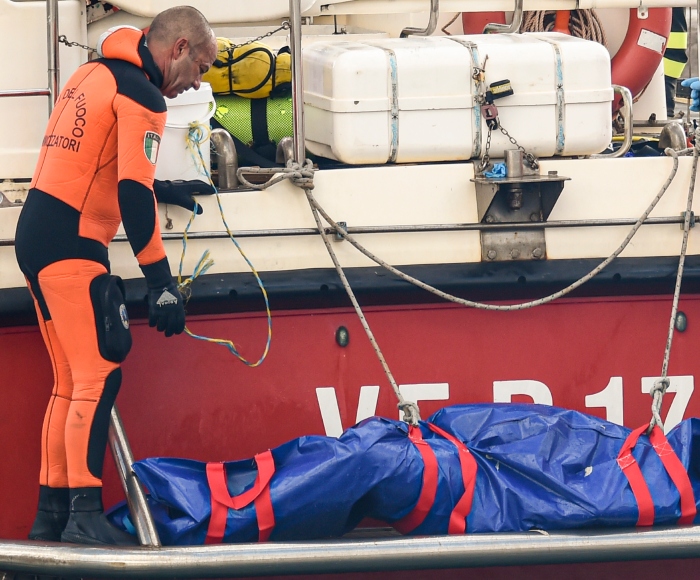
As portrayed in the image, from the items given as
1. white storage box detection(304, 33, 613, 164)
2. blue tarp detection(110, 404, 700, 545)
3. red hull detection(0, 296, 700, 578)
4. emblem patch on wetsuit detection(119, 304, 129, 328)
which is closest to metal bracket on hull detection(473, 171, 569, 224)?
white storage box detection(304, 33, 613, 164)

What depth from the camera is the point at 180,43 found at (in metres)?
3.13

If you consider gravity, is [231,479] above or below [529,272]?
below

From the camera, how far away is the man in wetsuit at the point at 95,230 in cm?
308

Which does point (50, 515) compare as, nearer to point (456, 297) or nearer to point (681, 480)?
point (456, 297)

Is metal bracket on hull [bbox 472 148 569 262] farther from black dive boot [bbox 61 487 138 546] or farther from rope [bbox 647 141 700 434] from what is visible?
black dive boot [bbox 61 487 138 546]

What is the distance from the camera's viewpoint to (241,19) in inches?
153

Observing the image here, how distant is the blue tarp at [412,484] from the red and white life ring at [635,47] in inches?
104

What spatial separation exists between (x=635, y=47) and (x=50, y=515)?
Result: 11.9ft

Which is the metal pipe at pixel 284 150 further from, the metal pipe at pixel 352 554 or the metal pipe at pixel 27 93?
the metal pipe at pixel 352 554

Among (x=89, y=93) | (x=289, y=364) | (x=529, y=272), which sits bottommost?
(x=289, y=364)

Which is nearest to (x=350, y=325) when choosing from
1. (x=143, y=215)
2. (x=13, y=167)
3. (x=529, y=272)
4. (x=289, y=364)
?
(x=289, y=364)

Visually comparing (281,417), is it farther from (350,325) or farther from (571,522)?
(571,522)

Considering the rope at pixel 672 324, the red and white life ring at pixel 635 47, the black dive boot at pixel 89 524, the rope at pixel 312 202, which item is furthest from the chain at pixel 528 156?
the red and white life ring at pixel 635 47

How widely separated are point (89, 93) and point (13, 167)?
702mm
